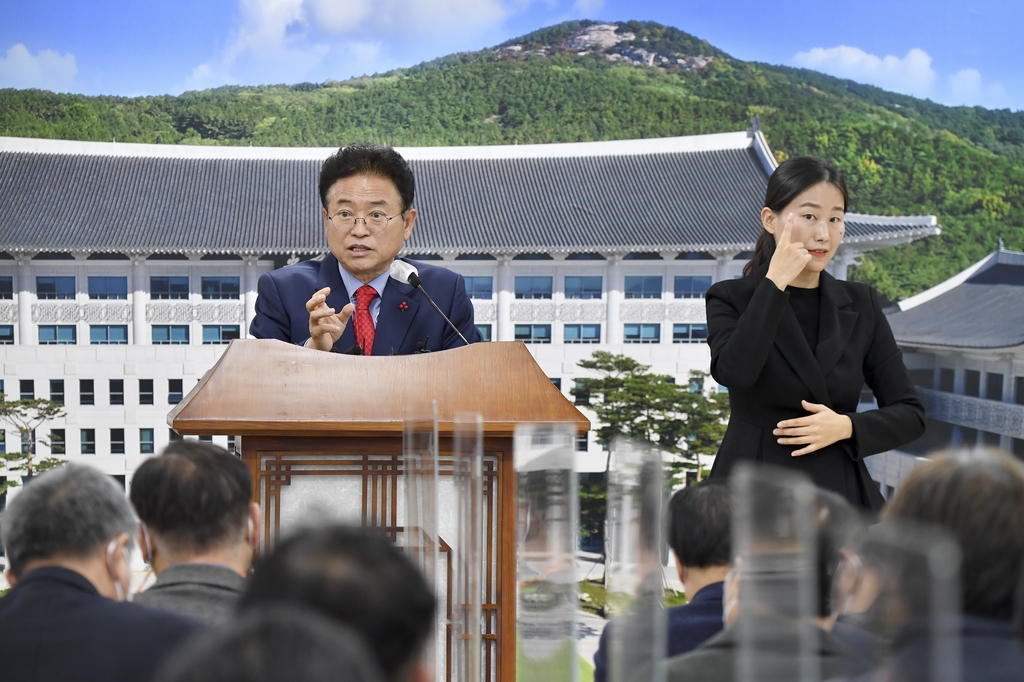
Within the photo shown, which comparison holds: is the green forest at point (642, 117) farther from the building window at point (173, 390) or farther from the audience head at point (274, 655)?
the audience head at point (274, 655)

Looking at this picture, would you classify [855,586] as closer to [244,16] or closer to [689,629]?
[689,629]

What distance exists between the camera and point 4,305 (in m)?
15.1

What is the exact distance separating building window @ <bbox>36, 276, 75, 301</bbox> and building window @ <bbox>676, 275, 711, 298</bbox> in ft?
29.6

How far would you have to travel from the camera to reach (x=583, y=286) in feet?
52.1

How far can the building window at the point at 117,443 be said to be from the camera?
15401mm

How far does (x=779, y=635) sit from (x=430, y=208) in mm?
15196

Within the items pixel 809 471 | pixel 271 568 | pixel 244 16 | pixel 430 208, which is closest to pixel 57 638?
pixel 271 568

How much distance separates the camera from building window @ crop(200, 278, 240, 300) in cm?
1535

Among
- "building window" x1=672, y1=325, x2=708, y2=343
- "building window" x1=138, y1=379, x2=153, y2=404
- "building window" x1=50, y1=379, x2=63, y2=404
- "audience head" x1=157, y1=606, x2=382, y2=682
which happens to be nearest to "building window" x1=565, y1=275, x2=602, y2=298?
"building window" x1=672, y1=325, x2=708, y2=343

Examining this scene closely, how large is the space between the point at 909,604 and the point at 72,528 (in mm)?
700

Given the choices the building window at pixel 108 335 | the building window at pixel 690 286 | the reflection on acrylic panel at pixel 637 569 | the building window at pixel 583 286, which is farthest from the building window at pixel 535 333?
the reflection on acrylic panel at pixel 637 569

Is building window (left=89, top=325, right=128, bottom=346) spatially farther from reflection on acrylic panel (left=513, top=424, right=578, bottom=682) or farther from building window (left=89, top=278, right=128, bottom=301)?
reflection on acrylic panel (left=513, top=424, right=578, bottom=682)

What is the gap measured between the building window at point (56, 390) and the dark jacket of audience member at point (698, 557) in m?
15.7

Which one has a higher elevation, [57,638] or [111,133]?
[111,133]
